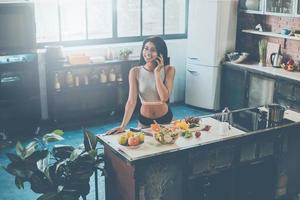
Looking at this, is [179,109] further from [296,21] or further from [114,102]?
[296,21]

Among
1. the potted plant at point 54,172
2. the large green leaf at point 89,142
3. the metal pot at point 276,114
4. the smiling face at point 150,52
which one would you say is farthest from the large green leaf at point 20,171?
the metal pot at point 276,114

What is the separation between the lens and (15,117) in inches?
231

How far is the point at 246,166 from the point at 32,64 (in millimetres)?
3341

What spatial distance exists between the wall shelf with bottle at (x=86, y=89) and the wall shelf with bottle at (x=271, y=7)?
191 centimetres

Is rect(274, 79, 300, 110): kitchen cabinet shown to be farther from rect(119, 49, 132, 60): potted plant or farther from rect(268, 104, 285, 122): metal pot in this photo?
rect(119, 49, 132, 60): potted plant

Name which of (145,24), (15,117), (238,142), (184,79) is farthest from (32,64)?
(238,142)

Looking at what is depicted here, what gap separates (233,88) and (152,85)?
10.2 ft

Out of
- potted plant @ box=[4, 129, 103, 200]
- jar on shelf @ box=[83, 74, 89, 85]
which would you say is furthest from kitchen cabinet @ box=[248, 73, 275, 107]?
potted plant @ box=[4, 129, 103, 200]

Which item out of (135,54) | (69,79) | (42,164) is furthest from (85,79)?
(42,164)

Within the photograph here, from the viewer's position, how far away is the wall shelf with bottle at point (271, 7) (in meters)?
6.02

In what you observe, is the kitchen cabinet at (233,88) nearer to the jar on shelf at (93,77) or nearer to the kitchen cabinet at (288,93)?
the kitchen cabinet at (288,93)

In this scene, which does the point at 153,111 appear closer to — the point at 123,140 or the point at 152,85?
the point at 152,85

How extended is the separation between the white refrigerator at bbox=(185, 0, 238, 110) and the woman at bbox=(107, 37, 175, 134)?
9.79 feet

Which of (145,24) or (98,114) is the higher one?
(145,24)
